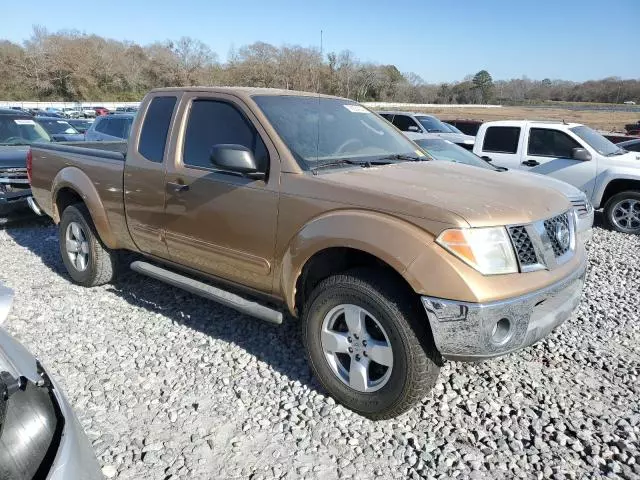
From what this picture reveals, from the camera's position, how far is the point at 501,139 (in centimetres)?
988

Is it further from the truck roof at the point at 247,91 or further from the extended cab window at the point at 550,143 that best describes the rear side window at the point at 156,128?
the extended cab window at the point at 550,143

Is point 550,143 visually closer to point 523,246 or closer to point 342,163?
point 342,163

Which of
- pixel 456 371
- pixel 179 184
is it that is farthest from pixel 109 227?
pixel 456 371

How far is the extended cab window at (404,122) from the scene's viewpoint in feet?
50.6

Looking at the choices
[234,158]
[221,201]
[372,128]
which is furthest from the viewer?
[372,128]

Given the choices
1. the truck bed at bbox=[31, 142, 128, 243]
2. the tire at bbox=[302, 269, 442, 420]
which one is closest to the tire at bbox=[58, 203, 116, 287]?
the truck bed at bbox=[31, 142, 128, 243]

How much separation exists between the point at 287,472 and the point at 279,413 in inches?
21.1

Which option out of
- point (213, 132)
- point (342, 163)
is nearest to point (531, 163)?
point (342, 163)

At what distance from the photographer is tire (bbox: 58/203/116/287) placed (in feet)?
16.6

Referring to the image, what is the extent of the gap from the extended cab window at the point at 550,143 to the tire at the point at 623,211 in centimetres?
109

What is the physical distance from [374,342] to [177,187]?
1.98 meters

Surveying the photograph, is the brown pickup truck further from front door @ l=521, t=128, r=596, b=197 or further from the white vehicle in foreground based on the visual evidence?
front door @ l=521, t=128, r=596, b=197

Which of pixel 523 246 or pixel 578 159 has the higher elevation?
pixel 523 246

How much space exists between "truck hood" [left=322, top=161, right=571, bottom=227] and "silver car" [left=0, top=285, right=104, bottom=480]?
6.03 feet
